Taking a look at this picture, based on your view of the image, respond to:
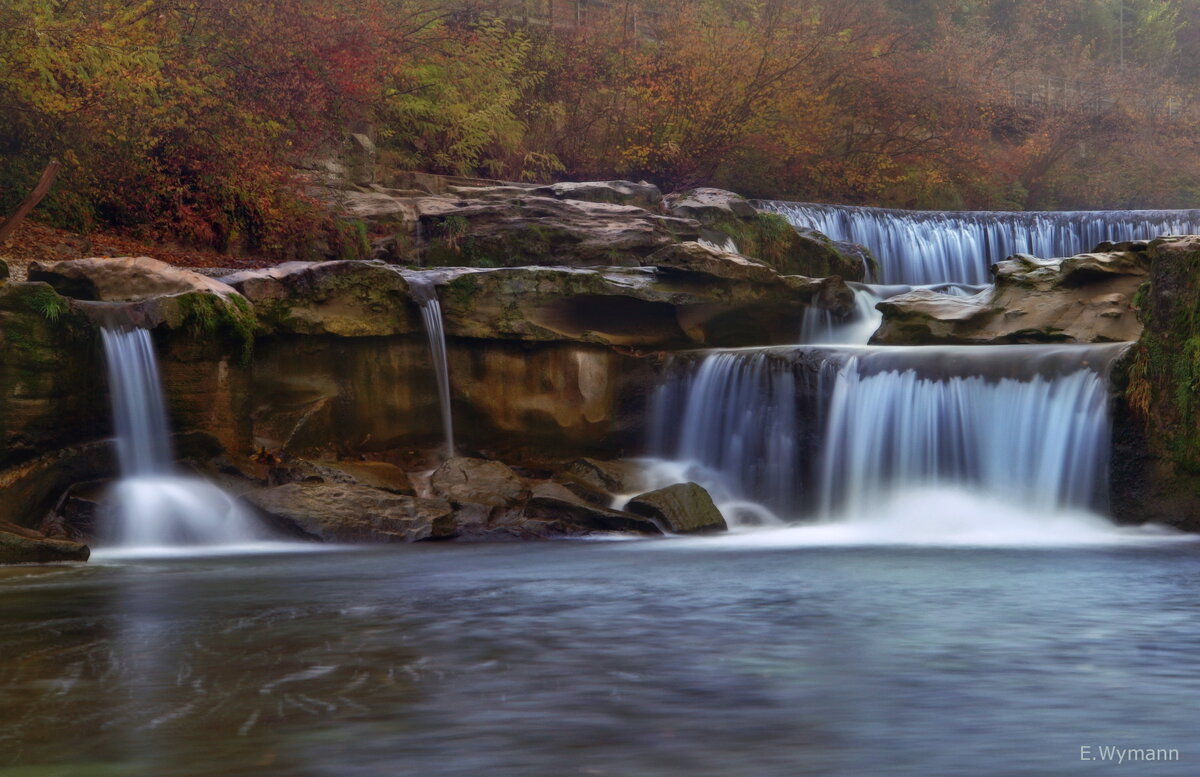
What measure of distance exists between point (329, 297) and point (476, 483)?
277 centimetres

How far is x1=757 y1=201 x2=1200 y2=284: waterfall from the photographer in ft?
69.5

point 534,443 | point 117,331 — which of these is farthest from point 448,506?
point 117,331

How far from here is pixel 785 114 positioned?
92.8 feet

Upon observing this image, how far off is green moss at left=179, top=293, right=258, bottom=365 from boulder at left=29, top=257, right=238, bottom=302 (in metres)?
0.10

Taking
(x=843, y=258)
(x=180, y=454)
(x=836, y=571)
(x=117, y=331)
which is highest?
(x=843, y=258)

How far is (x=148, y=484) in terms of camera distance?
11.1 meters

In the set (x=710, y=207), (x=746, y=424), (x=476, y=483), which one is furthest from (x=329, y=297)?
(x=710, y=207)

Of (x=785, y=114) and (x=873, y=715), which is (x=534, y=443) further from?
(x=785, y=114)

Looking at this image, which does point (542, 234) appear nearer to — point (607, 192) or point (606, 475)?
point (607, 192)

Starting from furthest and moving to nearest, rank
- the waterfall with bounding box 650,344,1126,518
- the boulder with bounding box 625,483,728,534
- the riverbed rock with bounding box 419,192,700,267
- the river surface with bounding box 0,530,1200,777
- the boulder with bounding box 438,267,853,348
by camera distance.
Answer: the riverbed rock with bounding box 419,192,700,267, the boulder with bounding box 438,267,853,348, the boulder with bounding box 625,483,728,534, the waterfall with bounding box 650,344,1126,518, the river surface with bounding box 0,530,1200,777

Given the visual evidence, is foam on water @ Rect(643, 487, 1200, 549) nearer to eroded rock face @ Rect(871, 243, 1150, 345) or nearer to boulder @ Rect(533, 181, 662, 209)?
eroded rock face @ Rect(871, 243, 1150, 345)

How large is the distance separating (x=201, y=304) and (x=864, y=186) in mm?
22001

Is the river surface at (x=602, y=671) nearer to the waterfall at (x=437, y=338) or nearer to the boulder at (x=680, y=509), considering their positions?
the boulder at (x=680, y=509)

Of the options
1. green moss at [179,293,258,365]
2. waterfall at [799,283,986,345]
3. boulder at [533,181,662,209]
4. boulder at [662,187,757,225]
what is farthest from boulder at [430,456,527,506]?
boulder at [662,187,757,225]
